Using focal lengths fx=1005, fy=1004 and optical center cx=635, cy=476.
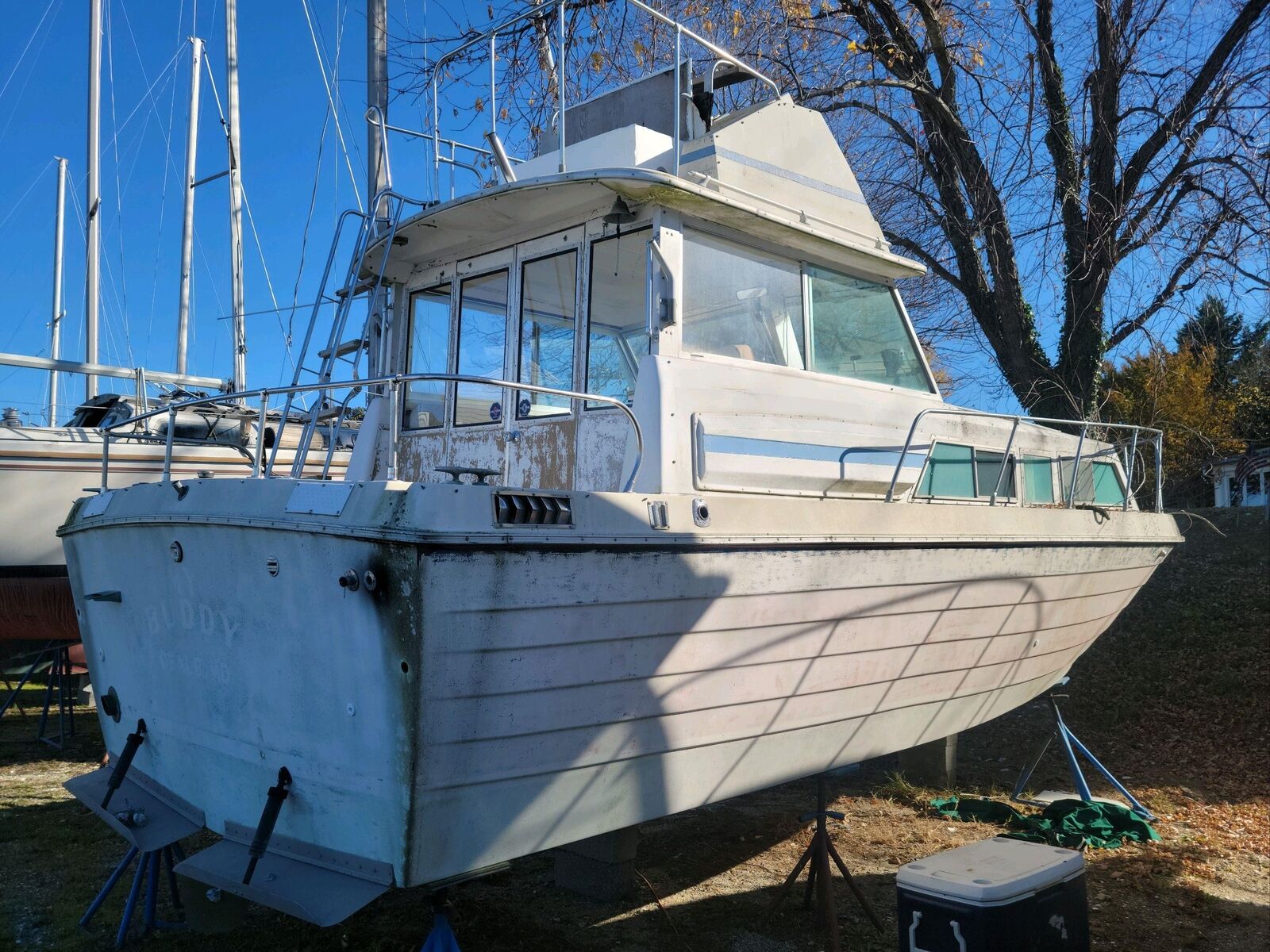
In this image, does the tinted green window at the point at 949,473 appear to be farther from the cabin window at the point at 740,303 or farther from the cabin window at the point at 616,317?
the cabin window at the point at 616,317

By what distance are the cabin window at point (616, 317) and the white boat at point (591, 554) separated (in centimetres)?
1

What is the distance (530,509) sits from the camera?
3.43 metres

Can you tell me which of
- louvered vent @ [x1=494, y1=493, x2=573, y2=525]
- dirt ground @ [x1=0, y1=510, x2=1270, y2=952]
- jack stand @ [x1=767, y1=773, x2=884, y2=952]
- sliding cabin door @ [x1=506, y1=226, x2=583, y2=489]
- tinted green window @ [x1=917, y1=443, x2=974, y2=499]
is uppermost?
sliding cabin door @ [x1=506, y1=226, x2=583, y2=489]

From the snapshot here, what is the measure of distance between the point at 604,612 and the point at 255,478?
147 centimetres

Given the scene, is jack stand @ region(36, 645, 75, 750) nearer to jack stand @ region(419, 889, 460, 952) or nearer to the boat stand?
the boat stand

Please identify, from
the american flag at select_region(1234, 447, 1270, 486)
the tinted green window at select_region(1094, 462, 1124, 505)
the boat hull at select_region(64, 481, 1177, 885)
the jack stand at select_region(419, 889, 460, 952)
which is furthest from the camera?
the american flag at select_region(1234, 447, 1270, 486)

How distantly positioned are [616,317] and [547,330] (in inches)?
14.8

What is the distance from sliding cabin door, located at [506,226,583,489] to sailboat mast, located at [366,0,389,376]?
0.99 meters

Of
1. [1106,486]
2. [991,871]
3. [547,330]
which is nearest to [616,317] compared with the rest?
[547,330]

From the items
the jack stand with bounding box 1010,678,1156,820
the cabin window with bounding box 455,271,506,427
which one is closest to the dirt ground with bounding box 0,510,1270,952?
the jack stand with bounding box 1010,678,1156,820

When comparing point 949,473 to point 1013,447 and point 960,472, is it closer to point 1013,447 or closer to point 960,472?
point 960,472

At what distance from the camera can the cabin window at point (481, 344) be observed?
201 inches

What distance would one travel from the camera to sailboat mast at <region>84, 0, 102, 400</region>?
14.2 m

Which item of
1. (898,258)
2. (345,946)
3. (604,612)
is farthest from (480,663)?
(898,258)
